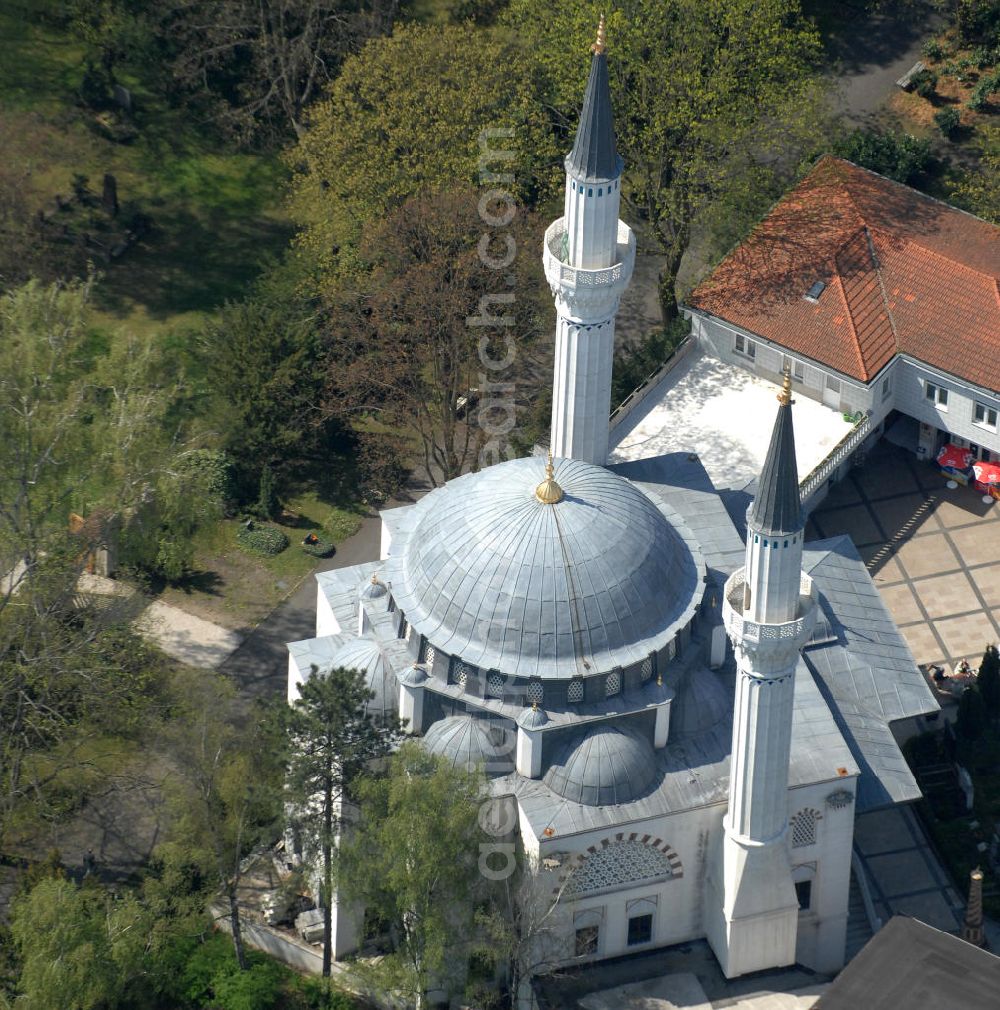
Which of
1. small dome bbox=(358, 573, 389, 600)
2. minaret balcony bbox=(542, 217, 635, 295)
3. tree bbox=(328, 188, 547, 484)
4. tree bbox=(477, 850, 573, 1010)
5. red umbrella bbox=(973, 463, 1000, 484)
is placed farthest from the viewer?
red umbrella bbox=(973, 463, 1000, 484)

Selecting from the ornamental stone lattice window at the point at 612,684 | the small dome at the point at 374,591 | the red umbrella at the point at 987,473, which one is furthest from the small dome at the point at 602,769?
the red umbrella at the point at 987,473

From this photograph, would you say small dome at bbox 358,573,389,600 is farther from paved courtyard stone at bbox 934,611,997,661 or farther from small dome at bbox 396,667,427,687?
paved courtyard stone at bbox 934,611,997,661

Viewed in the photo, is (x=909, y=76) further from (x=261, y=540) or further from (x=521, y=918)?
(x=521, y=918)

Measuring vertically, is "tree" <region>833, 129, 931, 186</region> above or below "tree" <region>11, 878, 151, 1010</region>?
above

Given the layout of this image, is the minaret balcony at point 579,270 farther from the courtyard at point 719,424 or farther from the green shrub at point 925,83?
the green shrub at point 925,83

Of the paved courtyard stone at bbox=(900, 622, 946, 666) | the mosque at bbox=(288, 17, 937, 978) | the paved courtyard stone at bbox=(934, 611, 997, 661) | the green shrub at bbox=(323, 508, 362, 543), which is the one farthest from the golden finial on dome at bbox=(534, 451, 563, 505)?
the green shrub at bbox=(323, 508, 362, 543)

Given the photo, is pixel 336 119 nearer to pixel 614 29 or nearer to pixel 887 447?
pixel 614 29
